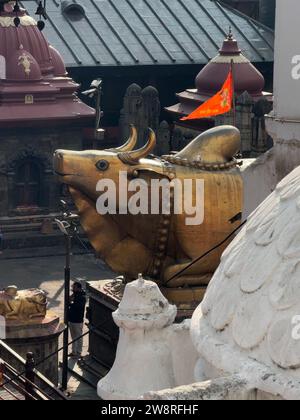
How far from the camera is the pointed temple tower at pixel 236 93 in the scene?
127 ft

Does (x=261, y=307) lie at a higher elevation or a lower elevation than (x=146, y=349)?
higher

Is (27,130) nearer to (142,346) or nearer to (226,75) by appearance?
(226,75)

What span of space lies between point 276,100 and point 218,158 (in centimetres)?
681

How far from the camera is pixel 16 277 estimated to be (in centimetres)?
3597

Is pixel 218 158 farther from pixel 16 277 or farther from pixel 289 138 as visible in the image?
pixel 16 277

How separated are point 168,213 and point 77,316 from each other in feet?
10.8

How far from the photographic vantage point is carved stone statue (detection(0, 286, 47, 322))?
25.8m

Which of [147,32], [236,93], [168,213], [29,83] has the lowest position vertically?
[236,93]

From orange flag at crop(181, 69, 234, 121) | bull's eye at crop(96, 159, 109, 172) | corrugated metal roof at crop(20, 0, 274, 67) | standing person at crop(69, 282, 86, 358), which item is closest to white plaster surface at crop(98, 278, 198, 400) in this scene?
bull's eye at crop(96, 159, 109, 172)

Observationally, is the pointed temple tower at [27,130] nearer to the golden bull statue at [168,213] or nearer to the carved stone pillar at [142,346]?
the golden bull statue at [168,213]

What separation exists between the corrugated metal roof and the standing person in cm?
1921

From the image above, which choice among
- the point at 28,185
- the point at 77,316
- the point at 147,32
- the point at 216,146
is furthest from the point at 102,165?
the point at 147,32

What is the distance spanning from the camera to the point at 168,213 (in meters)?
26.2

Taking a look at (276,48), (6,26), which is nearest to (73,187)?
(276,48)
